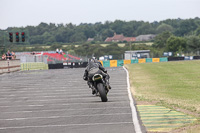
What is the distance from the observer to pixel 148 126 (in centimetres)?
898

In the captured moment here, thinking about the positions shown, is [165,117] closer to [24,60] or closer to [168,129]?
[168,129]

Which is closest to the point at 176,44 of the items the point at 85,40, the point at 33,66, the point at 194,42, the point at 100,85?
the point at 194,42

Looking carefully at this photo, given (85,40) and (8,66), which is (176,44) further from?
(8,66)

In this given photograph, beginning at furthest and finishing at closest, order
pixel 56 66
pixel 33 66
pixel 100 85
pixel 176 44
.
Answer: pixel 176 44
pixel 56 66
pixel 33 66
pixel 100 85

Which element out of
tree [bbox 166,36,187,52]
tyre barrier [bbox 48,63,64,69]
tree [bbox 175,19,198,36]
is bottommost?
tyre barrier [bbox 48,63,64,69]

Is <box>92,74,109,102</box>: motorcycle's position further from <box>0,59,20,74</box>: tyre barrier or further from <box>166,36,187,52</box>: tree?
<box>166,36,187,52</box>: tree

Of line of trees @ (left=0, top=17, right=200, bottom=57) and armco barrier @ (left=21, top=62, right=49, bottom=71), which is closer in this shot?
armco barrier @ (left=21, top=62, right=49, bottom=71)

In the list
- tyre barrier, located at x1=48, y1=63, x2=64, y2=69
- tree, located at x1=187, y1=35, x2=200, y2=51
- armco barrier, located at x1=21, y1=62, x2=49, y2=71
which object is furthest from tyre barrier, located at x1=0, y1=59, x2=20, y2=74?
tree, located at x1=187, y1=35, x2=200, y2=51

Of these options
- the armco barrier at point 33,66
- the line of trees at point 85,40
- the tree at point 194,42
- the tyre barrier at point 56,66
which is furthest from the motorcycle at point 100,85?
the tree at point 194,42

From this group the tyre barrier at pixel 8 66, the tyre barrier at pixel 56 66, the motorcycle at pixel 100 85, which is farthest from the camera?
the tyre barrier at pixel 56 66

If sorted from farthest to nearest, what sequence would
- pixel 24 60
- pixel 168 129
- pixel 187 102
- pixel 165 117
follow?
pixel 24 60 → pixel 187 102 → pixel 165 117 → pixel 168 129

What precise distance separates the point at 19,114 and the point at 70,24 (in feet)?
591

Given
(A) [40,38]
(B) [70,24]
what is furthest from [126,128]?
(B) [70,24]

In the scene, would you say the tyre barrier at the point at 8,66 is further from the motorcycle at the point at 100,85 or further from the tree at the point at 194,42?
the tree at the point at 194,42
